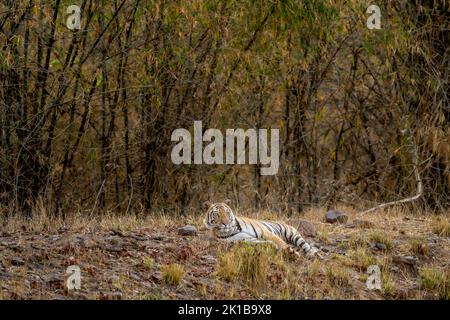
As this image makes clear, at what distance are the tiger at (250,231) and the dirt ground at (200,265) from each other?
17cm

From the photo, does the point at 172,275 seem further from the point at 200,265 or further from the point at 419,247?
the point at 419,247

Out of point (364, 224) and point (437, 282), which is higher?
point (364, 224)

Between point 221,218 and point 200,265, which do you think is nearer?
point 200,265

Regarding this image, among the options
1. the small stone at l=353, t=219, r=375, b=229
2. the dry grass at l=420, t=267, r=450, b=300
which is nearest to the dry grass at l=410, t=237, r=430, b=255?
the dry grass at l=420, t=267, r=450, b=300

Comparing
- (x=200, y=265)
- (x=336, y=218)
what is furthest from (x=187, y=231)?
(x=336, y=218)

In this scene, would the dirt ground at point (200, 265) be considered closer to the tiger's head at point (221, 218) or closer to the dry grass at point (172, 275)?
the dry grass at point (172, 275)

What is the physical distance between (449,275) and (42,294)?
3.98m

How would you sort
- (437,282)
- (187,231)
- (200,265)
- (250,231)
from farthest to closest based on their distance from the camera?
(187,231), (250,231), (437,282), (200,265)

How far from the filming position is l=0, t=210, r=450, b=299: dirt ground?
789cm

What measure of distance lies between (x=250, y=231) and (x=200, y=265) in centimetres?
97

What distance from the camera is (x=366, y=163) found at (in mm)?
16875

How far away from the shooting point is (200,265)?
8586 millimetres

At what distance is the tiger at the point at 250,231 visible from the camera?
926cm

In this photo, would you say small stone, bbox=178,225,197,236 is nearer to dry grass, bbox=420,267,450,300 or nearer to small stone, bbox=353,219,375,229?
small stone, bbox=353,219,375,229
